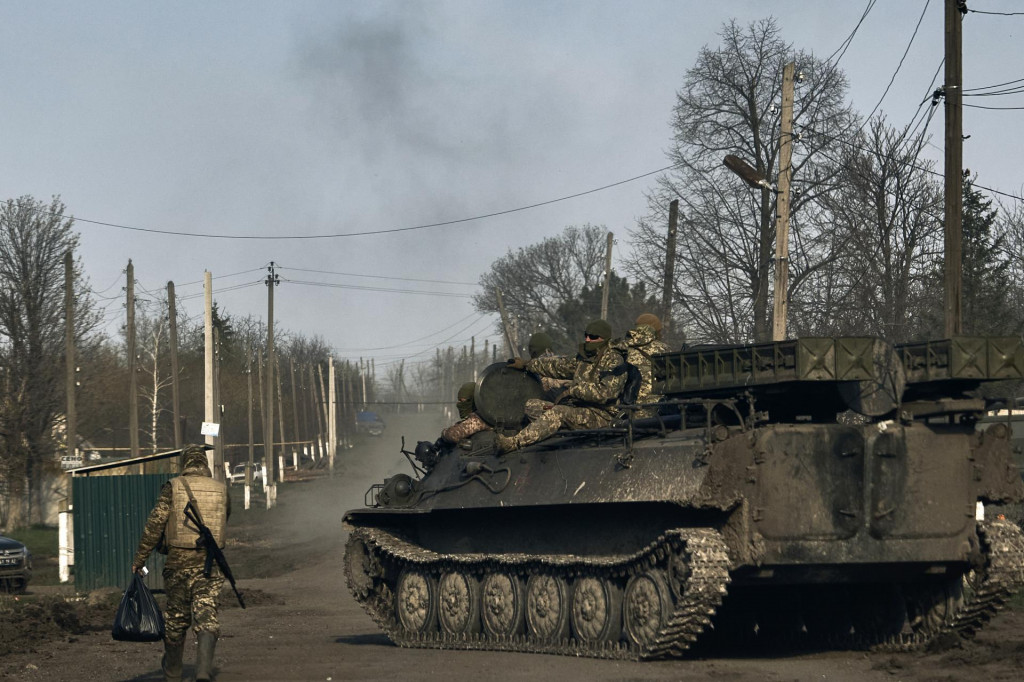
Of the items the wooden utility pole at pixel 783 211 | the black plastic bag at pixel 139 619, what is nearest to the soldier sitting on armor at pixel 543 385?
the black plastic bag at pixel 139 619

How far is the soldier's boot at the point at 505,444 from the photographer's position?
44.7 ft

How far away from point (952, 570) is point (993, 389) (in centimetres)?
1649

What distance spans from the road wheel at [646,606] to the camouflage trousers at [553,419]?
6.13ft

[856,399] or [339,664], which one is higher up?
[856,399]

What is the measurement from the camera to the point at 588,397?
13688 mm

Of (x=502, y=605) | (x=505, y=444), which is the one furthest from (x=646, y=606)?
(x=505, y=444)

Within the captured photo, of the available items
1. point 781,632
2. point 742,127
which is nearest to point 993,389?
point 742,127

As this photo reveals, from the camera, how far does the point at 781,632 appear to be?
13828 millimetres

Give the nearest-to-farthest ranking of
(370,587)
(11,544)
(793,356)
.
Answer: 1. (793,356)
2. (370,587)
3. (11,544)

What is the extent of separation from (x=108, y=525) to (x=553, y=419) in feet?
35.8

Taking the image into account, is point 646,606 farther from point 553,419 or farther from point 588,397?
point 588,397

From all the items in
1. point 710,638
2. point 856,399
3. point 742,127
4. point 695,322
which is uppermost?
point 742,127

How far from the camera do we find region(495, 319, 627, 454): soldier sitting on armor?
44.4 feet

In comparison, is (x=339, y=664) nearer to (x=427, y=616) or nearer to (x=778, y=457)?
(x=427, y=616)
